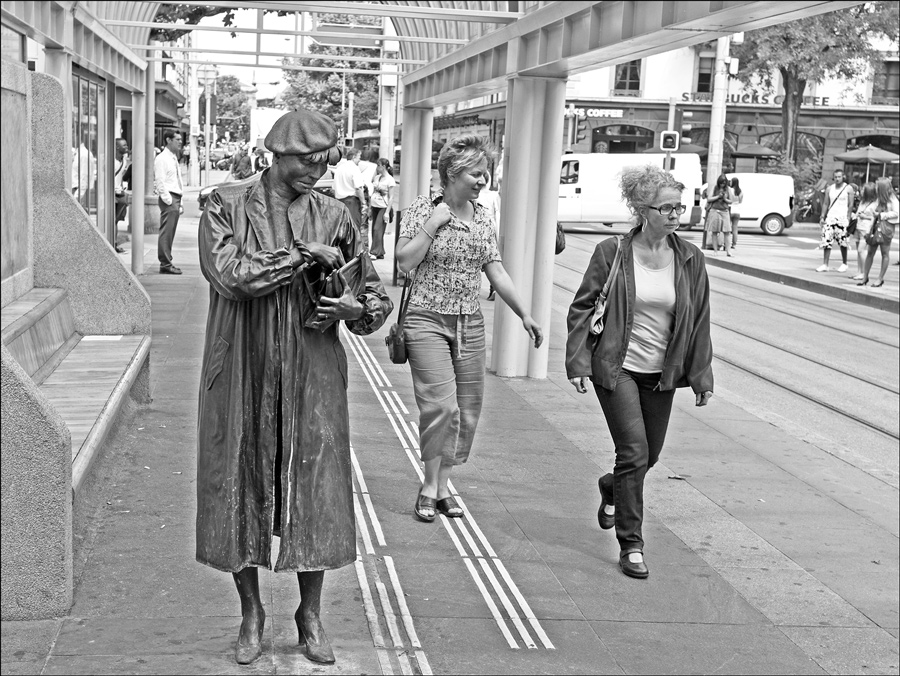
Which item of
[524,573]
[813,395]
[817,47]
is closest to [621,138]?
[817,47]

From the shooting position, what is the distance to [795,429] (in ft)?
30.4

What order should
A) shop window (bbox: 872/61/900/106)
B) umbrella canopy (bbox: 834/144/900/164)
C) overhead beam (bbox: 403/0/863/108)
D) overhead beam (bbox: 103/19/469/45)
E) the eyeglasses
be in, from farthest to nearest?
shop window (bbox: 872/61/900/106)
umbrella canopy (bbox: 834/144/900/164)
overhead beam (bbox: 103/19/469/45)
overhead beam (bbox: 403/0/863/108)
the eyeglasses

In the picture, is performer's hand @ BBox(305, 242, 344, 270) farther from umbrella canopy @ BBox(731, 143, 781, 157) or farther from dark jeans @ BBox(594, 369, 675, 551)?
umbrella canopy @ BBox(731, 143, 781, 157)

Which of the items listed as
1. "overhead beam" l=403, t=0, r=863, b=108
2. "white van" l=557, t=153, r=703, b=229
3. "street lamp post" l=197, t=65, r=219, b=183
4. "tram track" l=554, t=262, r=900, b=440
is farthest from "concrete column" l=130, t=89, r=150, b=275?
"street lamp post" l=197, t=65, r=219, b=183

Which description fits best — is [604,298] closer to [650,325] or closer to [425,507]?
[650,325]

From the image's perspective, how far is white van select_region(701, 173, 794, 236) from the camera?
3512 cm

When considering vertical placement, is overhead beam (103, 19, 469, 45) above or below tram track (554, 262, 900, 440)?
above

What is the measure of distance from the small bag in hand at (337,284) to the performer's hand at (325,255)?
2cm

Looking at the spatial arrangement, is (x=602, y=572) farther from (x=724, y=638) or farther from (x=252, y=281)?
(x=252, y=281)

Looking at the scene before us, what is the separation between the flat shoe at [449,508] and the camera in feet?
19.8

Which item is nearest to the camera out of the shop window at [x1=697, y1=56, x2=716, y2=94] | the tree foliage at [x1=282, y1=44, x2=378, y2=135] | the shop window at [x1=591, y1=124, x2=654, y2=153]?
the shop window at [x1=591, y1=124, x2=654, y2=153]

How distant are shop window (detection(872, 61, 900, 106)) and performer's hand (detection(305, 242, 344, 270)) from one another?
5207 centimetres

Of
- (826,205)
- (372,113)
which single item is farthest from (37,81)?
(372,113)

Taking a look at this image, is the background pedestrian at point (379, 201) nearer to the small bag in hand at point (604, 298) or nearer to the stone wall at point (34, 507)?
the small bag in hand at point (604, 298)
